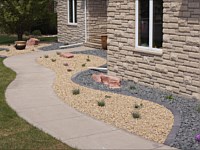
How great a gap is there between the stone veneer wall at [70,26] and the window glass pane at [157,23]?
1008 centimetres

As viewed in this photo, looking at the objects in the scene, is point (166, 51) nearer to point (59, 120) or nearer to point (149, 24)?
point (149, 24)

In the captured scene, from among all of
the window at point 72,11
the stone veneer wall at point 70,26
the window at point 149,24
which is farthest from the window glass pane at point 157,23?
the window at point 72,11

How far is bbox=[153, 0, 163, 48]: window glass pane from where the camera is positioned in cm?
976

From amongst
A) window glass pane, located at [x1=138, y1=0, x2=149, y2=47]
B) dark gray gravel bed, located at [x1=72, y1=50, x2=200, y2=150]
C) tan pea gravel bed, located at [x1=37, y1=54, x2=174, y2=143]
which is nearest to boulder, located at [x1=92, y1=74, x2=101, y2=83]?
dark gray gravel bed, located at [x1=72, y1=50, x2=200, y2=150]

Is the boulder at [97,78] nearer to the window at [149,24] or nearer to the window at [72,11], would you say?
the window at [149,24]

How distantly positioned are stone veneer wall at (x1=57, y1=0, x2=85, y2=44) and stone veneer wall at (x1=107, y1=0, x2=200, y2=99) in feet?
27.9

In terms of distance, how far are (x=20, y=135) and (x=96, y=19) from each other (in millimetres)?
13238

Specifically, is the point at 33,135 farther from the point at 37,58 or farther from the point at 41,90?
the point at 37,58

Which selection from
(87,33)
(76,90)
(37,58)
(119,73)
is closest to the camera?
(76,90)

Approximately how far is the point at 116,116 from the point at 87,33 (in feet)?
40.4

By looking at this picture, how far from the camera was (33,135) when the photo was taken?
6.58m

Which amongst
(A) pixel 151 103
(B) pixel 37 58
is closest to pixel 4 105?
(A) pixel 151 103

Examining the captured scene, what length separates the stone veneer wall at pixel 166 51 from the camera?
8.80 metres

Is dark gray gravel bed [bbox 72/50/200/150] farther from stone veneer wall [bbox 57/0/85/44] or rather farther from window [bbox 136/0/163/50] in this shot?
stone veneer wall [bbox 57/0/85/44]
